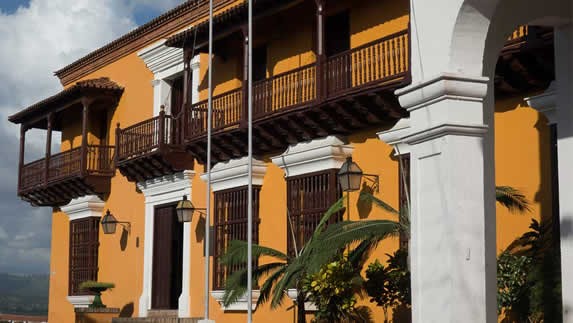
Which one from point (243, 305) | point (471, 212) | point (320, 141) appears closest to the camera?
point (471, 212)

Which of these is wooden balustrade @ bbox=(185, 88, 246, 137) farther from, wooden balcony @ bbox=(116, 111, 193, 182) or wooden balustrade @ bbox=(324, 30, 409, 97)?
wooden balustrade @ bbox=(324, 30, 409, 97)

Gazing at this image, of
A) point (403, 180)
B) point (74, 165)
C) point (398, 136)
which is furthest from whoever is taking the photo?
point (74, 165)

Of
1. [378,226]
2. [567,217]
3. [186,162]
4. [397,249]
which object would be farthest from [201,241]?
[567,217]

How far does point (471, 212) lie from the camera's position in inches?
312

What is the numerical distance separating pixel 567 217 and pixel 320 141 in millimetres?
8459

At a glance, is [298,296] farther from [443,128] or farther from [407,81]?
[443,128]

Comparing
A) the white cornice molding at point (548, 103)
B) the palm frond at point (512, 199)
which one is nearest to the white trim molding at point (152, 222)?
the palm frond at point (512, 199)

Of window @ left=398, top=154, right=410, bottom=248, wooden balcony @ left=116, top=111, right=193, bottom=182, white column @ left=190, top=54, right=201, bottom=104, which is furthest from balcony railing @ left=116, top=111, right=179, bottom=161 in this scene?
window @ left=398, top=154, right=410, bottom=248

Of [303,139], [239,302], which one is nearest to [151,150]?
[239,302]

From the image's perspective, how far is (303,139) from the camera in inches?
685

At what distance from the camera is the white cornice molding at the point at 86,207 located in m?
24.8

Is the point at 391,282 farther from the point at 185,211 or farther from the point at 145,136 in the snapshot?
the point at 145,136

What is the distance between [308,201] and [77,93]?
9.11 m

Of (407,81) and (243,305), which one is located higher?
(407,81)
